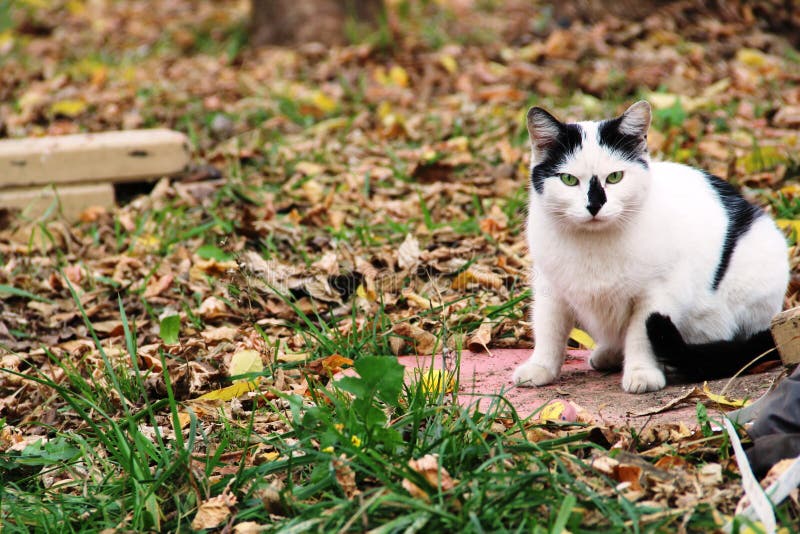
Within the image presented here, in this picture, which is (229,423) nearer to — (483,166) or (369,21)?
(483,166)

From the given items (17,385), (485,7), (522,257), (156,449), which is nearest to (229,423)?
(156,449)

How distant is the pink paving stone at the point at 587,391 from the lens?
248 cm

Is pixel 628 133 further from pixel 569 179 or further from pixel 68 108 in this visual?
pixel 68 108

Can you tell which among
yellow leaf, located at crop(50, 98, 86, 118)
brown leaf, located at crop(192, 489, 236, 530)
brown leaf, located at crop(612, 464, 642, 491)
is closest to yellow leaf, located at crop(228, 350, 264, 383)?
brown leaf, located at crop(192, 489, 236, 530)

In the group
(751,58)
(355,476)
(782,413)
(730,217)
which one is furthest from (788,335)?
(751,58)

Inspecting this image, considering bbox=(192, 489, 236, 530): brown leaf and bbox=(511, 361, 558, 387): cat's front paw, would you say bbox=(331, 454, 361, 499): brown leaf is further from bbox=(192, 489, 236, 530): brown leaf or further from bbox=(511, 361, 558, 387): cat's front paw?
bbox=(511, 361, 558, 387): cat's front paw

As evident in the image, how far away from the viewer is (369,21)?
7512mm

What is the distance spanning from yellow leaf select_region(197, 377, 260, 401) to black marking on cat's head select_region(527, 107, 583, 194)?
1137mm

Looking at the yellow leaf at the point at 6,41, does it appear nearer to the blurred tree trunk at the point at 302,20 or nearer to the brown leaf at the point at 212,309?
the blurred tree trunk at the point at 302,20

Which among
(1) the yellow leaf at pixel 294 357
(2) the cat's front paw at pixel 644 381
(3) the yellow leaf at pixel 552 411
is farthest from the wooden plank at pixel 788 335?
(1) the yellow leaf at pixel 294 357

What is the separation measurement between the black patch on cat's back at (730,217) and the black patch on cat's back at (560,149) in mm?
586

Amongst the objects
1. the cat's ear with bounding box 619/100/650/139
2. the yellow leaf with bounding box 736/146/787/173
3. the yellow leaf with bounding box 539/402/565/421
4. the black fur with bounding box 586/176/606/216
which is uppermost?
the cat's ear with bounding box 619/100/650/139

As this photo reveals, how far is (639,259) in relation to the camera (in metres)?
2.65

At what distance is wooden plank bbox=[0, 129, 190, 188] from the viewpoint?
4.60 meters
